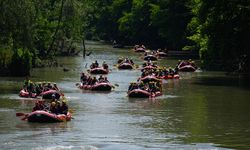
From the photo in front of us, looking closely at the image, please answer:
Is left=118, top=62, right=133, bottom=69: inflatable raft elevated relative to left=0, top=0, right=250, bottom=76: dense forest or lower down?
lower down

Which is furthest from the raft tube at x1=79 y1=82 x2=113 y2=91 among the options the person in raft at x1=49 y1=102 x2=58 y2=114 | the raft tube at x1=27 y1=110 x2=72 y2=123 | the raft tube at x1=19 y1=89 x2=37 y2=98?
the raft tube at x1=27 y1=110 x2=72 y2=123

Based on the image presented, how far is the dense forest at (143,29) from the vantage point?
55844mm

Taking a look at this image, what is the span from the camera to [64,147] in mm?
32312

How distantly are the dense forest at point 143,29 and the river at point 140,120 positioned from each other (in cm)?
304

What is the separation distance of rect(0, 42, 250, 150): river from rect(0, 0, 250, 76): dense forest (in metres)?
3.04

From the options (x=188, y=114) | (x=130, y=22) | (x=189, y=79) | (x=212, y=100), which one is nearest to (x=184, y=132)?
(x=188, y=114)

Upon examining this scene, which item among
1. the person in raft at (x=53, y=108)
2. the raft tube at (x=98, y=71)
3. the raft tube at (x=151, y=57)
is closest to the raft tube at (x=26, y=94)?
the person in raft at (x=53, y=108)

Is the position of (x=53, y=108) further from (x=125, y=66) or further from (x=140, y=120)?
(x=125, y=66)

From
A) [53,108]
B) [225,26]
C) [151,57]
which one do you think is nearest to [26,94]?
[53,108]

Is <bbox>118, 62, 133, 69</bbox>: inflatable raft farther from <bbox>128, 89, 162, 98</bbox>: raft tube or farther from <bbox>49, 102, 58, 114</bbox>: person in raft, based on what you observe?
<bbox>49, 102, 58, 114</bbox>: person in raft

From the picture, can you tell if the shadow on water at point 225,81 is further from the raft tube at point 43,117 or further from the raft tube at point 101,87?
the raft tube at point 43,117

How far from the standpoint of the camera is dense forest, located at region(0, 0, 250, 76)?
183ft

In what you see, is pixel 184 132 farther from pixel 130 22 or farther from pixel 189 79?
pixel 130 22

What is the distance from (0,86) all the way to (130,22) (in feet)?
259
